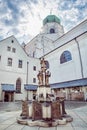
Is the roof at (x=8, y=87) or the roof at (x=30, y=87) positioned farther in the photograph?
the roof at (x=30, y=87)

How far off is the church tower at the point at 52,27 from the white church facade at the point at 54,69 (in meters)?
6.51

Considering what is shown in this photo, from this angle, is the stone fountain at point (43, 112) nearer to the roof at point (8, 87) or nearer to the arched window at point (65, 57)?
the roof at point (8, 87)

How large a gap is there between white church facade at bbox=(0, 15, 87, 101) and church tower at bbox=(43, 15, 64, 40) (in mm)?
6514

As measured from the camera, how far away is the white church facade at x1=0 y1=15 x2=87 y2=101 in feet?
73.5

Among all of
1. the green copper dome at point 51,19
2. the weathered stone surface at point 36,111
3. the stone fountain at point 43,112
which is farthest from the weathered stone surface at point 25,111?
the green copper dome at point 51,19

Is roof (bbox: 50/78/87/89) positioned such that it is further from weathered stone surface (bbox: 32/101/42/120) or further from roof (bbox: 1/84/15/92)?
weathered stone surface (bbox: 32/101/42/120)

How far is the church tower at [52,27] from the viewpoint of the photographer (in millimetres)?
37478

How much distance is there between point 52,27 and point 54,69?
1546 centimetres

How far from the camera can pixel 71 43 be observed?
24.5m

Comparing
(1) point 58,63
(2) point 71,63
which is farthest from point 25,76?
(2) point 71,63

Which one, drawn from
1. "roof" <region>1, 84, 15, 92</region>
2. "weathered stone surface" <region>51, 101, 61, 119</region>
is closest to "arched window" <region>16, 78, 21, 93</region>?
"roof" <region>1, 84, 15, 92</region>

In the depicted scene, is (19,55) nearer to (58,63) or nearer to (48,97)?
(58,63)

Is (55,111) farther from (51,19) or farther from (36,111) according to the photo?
(51,19)

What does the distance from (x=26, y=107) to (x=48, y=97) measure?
132cm
